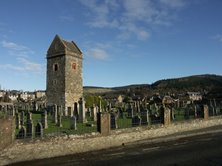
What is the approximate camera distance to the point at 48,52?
5203cm

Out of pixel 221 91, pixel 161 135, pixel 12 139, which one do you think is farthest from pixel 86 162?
pixel 221 91

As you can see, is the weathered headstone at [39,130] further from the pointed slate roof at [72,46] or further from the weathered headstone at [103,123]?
the pointed slate roof at [72,46]

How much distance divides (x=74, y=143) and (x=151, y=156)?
4683 mm

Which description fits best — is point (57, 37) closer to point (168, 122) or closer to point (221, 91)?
point (168, 122)

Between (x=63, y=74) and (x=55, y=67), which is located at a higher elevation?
(x=55, y=67)

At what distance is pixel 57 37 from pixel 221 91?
64.0m

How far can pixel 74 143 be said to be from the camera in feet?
57.3

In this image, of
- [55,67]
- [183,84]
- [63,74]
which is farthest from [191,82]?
[63,74]

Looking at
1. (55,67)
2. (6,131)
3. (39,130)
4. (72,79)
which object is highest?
(55,67)

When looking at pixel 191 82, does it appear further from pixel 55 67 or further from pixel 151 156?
pixel 151 156

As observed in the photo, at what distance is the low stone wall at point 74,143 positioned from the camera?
14867mm

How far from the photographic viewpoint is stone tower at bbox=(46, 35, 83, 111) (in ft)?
158

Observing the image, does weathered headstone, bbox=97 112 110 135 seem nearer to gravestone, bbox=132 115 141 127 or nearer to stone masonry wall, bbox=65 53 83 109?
gravestone, bbox=132 115 141 127

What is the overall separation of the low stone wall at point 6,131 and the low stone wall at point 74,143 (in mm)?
Result: 288
